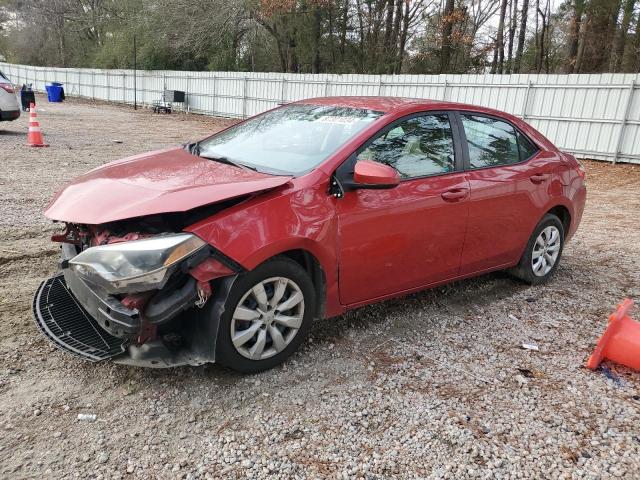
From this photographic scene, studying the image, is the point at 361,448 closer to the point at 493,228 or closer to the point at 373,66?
the point at 493,228

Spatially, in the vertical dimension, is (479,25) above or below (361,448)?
above

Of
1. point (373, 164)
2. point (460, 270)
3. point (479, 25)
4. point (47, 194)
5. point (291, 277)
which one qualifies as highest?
point (479, 25)

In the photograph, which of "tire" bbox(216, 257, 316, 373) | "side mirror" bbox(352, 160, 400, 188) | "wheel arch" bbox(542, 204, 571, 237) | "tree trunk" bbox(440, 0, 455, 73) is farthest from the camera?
"tree trunk" bbox(440, 0, 455, 73)

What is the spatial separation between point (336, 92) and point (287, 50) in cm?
1159

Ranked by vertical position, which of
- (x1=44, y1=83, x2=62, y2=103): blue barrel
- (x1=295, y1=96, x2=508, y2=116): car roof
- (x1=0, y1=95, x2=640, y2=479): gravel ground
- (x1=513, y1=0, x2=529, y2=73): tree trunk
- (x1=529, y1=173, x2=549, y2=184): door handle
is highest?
(x1=513, y1=0, x2=529, y2=73): tree trunk

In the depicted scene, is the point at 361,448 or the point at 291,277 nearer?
the point at 361,448

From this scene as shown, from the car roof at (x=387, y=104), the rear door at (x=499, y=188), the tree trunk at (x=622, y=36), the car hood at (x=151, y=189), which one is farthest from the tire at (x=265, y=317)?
the tree trunk at (x=622, y=36)

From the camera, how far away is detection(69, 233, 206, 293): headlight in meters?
2.58

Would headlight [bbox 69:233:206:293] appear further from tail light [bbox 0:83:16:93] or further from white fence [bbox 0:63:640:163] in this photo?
white fence [bbox 0:63:640:163]

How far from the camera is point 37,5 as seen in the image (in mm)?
47438

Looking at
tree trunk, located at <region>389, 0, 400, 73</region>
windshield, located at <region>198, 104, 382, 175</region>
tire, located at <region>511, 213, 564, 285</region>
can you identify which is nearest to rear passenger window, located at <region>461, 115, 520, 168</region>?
tire, located at <region>511, 213, 564, 285</region>

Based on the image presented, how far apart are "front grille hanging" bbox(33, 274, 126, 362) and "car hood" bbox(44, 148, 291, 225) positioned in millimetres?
550

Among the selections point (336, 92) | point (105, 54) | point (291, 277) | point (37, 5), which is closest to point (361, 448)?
point (291, 277)

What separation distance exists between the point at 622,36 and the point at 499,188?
18.4 m
